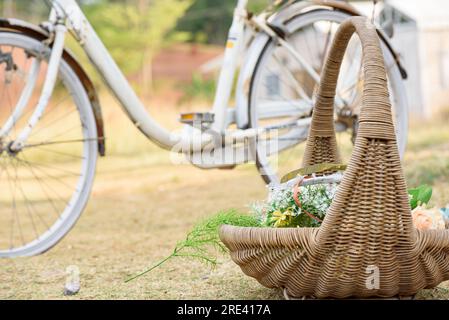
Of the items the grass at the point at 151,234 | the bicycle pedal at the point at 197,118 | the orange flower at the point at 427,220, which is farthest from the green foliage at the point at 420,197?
the bicycle pedal at the point at 197,118

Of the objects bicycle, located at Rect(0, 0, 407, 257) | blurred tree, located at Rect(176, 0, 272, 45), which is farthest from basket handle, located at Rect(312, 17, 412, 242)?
blurred tree, located at Rect(176, 0, 272, 45)

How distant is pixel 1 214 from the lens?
4684 millimetres

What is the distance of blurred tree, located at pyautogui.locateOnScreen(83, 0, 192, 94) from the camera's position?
22031mm

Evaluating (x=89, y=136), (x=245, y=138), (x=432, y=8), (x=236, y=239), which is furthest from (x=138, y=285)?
(x=432, y=8)

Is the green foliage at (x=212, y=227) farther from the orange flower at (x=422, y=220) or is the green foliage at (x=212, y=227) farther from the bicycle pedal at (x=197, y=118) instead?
the bicycle pedal at (x=197, y=118)

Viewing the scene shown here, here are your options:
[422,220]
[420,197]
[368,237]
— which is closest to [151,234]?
[420,197]

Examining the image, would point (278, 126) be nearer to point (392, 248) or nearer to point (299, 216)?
point (299, 216)

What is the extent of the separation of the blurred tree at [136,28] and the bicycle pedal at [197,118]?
1852 centimetres

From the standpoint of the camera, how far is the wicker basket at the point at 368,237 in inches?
68.8

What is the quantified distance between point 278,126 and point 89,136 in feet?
2.84

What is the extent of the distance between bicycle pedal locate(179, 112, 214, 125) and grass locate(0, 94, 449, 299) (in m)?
0.49

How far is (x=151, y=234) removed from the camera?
353cm

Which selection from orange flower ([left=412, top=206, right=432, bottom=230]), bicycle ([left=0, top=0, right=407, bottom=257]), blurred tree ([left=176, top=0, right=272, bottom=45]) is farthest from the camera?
blurred tree ([left=176, top=0, right=272, bottom=45])

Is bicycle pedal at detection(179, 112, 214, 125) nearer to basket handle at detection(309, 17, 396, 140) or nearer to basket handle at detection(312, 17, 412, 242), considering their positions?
basket handle at detection(309, 17, 396, 140)
